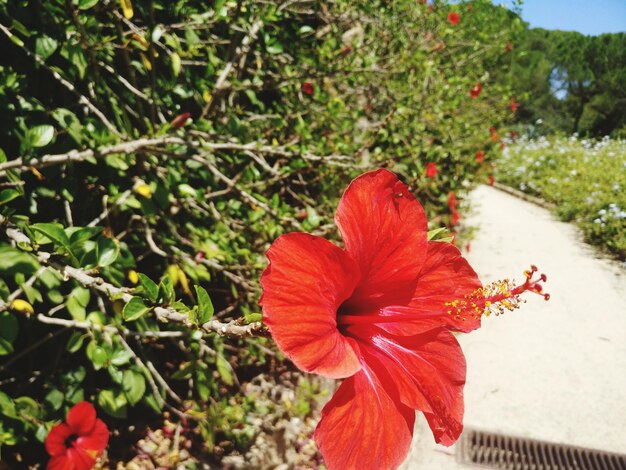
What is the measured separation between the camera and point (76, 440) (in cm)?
145

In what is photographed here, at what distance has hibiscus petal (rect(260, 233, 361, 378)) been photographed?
63 cm

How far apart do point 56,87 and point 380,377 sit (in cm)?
171

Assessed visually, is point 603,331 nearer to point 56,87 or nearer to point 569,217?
point 569,217

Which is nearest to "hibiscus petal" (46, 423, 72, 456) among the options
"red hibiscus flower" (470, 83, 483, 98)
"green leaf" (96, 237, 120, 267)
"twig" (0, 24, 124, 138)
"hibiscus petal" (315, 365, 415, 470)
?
"green leaf" (96, 237, 120, 267)

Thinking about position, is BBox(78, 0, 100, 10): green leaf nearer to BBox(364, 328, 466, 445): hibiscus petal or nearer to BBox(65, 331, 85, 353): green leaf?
BBox(65, 331, 85, 353): green leaf

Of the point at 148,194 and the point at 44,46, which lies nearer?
the point at 44,46

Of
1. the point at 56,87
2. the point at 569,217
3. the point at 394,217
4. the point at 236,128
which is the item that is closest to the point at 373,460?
the point at 394,217

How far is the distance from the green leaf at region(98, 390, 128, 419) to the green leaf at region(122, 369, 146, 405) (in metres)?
0.12

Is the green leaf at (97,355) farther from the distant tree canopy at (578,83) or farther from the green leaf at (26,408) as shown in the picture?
the distant tree canopy at (578,83)

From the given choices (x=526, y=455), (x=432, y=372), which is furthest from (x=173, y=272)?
(x=526, y=455)

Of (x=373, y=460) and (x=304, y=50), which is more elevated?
(x=304, y=50)

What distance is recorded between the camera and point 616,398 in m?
2.78

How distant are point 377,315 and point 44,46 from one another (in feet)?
4.60

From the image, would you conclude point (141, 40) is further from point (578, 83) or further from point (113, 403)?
point (578, 83)
